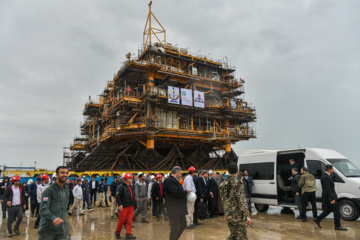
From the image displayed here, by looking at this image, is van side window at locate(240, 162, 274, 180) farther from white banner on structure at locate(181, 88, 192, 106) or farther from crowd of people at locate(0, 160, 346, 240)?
white banner on structure at locate(181, 88, 192, 106)

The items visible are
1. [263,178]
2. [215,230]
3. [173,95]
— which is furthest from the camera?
[173,95]

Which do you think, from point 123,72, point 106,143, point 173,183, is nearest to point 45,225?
point 173,183

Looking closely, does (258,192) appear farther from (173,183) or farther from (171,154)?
(171,154)

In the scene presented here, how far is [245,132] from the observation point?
38.3 m

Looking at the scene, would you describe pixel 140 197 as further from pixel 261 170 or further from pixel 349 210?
pixel 349 210

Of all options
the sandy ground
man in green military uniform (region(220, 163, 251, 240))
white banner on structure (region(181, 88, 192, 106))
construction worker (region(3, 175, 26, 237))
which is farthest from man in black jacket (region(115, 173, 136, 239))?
white banner on structure (region(181, 88, 192, 106))

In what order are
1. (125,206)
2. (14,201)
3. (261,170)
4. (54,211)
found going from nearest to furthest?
(54,211) → (125,206) → (14,201) → (261,170)

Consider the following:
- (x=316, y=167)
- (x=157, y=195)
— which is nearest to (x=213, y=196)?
(x=157, y=195)

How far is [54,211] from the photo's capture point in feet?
13.5

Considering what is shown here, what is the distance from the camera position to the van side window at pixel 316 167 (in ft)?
31.8

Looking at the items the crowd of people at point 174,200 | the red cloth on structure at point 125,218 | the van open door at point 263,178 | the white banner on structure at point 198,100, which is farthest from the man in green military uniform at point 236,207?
the white banner on structure at point 198,100

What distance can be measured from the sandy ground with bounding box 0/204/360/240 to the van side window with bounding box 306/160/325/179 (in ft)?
5.43

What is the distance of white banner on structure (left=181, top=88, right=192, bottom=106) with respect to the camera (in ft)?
106

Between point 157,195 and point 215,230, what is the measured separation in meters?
3.00
